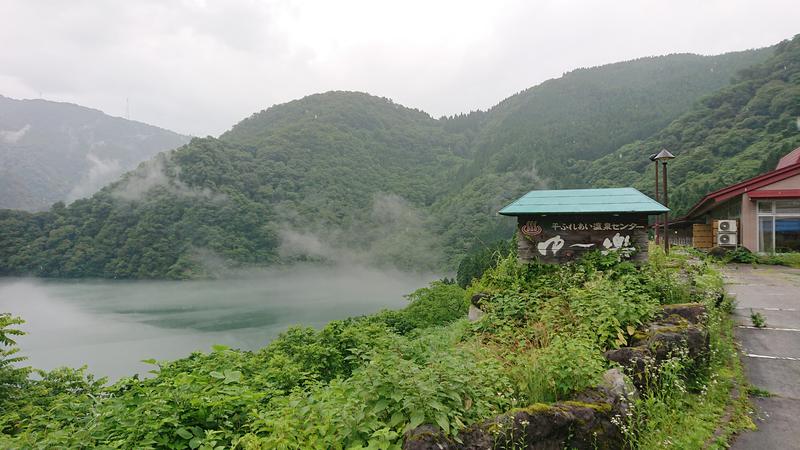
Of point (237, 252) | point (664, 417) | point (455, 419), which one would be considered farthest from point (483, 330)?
point (237, 252)

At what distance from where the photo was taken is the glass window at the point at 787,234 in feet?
49.5

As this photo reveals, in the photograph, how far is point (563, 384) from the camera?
4.02m

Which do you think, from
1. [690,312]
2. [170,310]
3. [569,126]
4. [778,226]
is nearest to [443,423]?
[690,312]

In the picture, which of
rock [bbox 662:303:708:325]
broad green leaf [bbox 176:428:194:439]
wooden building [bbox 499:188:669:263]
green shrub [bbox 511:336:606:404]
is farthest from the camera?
wooden building [bbox 499:188:669:263]

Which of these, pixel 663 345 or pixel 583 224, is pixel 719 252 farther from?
pixel 663 345

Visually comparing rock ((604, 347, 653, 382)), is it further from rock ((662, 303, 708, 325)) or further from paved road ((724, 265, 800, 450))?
rock ((662, 303, 708, 325))

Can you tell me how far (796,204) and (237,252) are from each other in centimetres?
10386

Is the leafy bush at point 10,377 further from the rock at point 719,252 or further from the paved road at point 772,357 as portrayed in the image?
the rock at point 719,252

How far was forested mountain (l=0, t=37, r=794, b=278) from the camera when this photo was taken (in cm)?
9225

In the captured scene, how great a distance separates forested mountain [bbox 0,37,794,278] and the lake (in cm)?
507

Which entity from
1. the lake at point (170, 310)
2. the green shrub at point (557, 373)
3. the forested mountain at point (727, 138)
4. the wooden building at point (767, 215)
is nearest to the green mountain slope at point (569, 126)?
the forested mountain at point (727, 138)

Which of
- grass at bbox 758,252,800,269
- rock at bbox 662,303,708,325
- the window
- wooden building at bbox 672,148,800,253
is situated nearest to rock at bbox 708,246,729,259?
grass at bbox 758,252,800,269

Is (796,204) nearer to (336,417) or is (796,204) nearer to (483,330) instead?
(483,330)

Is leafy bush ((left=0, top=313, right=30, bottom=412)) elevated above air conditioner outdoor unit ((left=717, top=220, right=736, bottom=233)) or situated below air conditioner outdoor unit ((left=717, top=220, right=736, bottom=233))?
below
